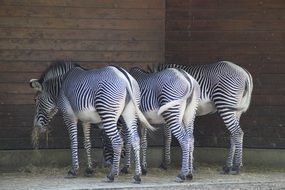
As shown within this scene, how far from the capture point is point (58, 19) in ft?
35.2

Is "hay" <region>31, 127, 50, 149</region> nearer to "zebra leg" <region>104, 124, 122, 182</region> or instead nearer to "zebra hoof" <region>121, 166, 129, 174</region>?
"zebra hoof" <region>121, 166, 129, 174</region>

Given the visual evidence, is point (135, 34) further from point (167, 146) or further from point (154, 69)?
point (167, 146)

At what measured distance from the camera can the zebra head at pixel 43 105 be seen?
33.2 ft

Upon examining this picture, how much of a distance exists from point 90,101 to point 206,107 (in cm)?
232

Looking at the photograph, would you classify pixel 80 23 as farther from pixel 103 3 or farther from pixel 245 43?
pixel 245 43

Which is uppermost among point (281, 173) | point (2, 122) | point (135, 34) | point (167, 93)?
point (135, 34)

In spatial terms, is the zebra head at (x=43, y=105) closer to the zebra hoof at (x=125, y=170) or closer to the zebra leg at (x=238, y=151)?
the zebra hoof at (x=125, y=170)

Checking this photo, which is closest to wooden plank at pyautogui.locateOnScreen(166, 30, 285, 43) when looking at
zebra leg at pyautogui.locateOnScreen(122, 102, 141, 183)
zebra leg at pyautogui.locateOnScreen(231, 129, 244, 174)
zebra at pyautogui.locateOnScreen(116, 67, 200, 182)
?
zebra at pyautogui.locateOnScreen(116, 67, 200, 182)

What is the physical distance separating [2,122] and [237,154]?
167 inches

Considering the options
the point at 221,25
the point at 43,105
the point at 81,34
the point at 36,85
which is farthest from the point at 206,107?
the point at 36,85

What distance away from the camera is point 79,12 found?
10805 millimetres

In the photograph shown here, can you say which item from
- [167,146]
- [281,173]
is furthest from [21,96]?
[281,173]

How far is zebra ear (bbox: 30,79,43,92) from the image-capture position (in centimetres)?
1002

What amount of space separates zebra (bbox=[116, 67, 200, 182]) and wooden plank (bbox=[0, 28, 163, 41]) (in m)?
1.41
